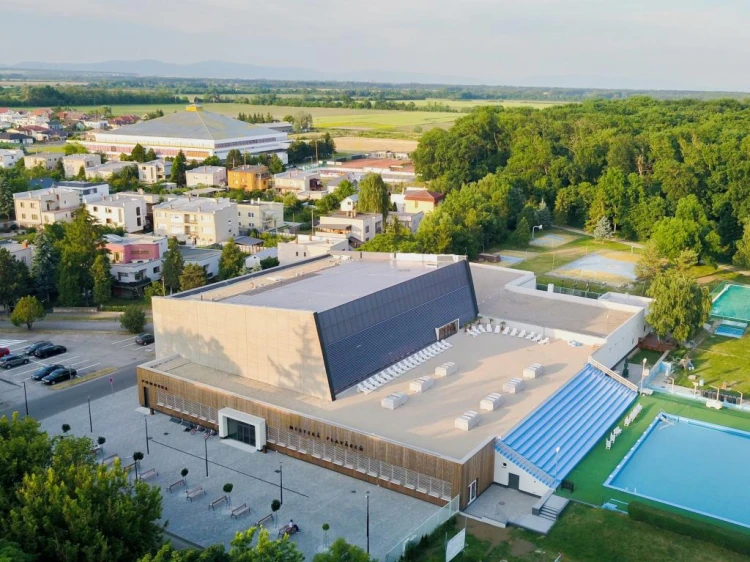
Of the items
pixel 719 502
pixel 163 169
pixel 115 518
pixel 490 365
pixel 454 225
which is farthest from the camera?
pixel 163 169

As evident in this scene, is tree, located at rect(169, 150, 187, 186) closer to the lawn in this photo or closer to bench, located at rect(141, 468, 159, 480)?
bench, located at rect(141, 468, 159, 480)

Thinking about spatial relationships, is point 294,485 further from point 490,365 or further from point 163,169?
point 163,169

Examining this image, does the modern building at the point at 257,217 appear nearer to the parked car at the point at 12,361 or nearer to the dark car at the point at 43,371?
the parked car at the point at 12,361

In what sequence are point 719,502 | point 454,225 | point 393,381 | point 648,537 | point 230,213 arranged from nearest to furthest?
point 648,537 → point 719,502 → point 393,381 → point 454,225 → point 230,213

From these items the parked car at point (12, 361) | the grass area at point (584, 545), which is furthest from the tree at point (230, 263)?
the grass area at point (584, 545)

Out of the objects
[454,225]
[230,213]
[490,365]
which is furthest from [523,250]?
[490,365]

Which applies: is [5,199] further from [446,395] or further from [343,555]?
[343,555]
